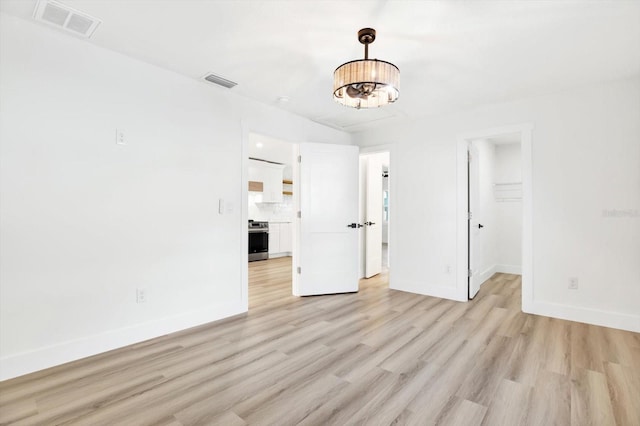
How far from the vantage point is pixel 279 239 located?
7.98 meters

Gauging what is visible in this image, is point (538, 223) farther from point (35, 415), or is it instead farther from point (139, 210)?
point (35, 415)

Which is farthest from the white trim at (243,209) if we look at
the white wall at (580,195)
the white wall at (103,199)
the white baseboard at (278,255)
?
the white baseboard at (278,255)

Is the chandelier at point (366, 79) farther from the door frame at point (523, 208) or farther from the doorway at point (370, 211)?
the doorway at point (370, 211)

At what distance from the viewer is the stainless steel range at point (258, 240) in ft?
24.1

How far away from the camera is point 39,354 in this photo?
7.41 feet

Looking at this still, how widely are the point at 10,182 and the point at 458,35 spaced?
11.2 ft

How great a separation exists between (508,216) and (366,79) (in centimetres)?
529

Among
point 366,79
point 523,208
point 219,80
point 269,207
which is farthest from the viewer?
point 269,207

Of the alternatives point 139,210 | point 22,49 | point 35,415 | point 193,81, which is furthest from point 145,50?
point 35,415

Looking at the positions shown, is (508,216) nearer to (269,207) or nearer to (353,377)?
(353,377)

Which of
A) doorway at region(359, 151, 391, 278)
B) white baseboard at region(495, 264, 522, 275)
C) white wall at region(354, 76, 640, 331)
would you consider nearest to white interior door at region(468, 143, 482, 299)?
white wall at region(354, 76, 640, 331)

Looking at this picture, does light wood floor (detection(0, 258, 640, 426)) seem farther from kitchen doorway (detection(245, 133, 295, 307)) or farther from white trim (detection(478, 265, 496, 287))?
kitchen doorway (detection(245, 133, 295, 307))

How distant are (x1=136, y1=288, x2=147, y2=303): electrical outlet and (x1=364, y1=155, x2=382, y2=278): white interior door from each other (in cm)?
339

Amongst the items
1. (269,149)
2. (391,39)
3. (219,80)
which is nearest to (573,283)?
(391,39)
